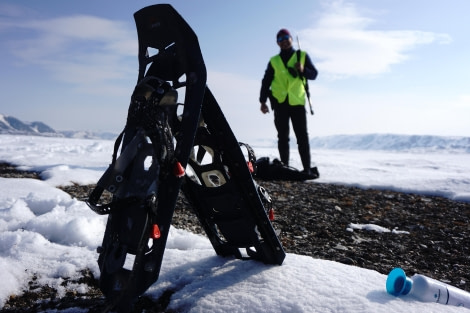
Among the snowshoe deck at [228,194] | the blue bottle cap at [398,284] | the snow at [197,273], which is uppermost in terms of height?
the snowshoe deck at [228,194]

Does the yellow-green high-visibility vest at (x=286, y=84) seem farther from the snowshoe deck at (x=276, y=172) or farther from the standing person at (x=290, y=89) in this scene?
the snowshoe deck at (x=276, y=172)

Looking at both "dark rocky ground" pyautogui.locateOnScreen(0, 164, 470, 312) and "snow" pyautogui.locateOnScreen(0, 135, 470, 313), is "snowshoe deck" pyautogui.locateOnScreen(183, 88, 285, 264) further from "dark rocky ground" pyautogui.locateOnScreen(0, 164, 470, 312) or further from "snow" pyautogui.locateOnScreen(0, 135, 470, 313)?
"dark rocky ground" pyautogui.locateOnScreen(0, 164, 470, 312)

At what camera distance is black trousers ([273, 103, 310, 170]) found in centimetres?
767

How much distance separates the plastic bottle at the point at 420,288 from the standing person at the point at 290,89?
5.85m

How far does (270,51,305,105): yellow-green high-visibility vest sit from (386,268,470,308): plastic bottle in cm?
599

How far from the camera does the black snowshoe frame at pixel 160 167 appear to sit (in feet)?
5.36

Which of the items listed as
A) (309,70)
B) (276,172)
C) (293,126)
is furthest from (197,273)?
(309,70)

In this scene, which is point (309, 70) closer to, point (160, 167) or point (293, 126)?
point (293, 126)

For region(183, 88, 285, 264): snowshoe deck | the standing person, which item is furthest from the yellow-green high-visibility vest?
region(183, 88, 285, 264): snowshoe deck

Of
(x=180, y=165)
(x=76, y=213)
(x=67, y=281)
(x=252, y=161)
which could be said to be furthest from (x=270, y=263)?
(x=76, y=213)

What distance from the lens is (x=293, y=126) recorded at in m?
7.80

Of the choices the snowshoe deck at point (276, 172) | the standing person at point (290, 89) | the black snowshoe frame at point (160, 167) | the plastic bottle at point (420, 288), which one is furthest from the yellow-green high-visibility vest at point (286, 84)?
the plastic bottle at point (420, 288)

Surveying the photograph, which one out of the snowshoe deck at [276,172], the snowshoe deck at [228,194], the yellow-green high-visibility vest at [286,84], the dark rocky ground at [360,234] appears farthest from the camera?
the yellow-green high-visibility vest at [286,84]

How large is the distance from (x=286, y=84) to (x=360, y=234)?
4.51m
